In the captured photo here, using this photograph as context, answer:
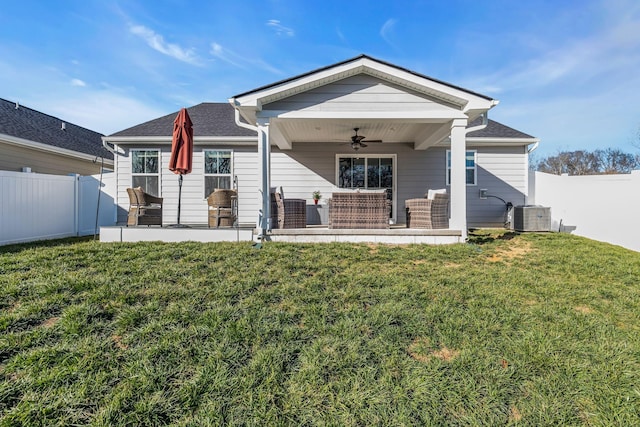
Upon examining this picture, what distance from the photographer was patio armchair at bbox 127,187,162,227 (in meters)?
6.54

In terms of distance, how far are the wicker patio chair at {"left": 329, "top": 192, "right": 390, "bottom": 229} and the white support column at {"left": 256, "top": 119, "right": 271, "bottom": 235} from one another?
4.28ft

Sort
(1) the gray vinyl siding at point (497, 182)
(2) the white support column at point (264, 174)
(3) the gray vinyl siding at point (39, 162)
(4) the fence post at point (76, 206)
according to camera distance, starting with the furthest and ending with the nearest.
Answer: (1) the gray vinyl siding at point (497, 182), (3) the gray vinyl siding at point (39, 162), (4) the fence post at point (76, 206), (2) the white support column at point (264, 174)

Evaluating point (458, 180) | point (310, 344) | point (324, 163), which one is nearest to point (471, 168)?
point (458, 180)

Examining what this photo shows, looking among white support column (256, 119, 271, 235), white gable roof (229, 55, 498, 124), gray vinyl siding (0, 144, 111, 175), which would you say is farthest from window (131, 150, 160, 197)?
white support column (256, 119, 271, 235)

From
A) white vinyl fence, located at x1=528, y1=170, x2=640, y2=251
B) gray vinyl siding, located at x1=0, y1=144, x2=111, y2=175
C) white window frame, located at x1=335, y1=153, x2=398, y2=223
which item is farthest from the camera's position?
white window frame, located at x1=335, y1=153, x2=398, y2=223

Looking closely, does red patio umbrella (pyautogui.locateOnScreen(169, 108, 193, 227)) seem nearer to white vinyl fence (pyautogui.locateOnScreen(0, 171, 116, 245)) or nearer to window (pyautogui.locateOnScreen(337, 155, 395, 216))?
white vinyl fence (pyautogui.locateOnScreen(0, 171, 116, 245))

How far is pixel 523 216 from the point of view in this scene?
8219 millimetres

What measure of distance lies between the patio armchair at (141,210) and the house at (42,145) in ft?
6.16

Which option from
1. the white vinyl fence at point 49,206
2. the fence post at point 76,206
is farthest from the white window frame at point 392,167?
the fence post at point 76,206

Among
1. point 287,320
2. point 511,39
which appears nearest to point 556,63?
point 511,39

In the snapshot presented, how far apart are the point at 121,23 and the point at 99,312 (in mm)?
8096

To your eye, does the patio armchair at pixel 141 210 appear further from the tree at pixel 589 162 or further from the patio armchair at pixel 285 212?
the tree at pixel 589 162

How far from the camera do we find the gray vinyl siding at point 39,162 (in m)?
8.48

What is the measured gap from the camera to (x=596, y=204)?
7.09 meters
